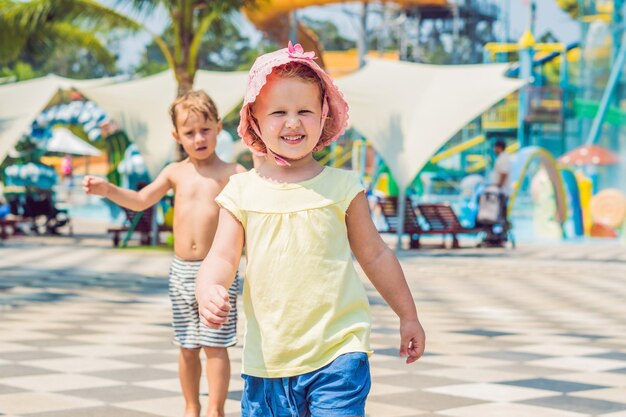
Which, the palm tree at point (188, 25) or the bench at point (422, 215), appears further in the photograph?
the bench at point (422, 215)

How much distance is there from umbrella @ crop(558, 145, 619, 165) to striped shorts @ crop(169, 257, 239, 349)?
2887 centimetres

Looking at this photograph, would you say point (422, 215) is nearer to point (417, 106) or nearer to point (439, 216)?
point (439, 216)

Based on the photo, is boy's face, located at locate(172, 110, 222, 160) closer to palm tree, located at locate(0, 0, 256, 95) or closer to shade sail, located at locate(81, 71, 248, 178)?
palm tree, located at locate(0, 0, 256, 95)

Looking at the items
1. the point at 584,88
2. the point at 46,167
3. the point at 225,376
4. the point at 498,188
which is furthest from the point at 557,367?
the point at 584,88

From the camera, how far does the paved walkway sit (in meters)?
5.42

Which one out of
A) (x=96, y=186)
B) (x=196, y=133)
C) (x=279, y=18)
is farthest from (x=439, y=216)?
(x=279, y=18)

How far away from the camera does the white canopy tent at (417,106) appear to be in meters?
20.1

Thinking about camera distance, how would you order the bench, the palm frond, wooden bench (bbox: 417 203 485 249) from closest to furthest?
the bench, wooden bench (bbox: 417 203 485 249), the palm frond

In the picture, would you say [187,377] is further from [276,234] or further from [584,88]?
[584,88]

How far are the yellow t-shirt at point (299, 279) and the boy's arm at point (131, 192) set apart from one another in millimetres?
1602

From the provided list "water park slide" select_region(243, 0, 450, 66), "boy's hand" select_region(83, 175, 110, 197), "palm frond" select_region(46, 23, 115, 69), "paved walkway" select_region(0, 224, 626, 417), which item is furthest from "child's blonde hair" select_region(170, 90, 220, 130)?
"water park slide" select_region(243, 0, 450, 66)

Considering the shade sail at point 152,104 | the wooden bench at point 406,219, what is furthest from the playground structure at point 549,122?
the wooden bench at point 406,219

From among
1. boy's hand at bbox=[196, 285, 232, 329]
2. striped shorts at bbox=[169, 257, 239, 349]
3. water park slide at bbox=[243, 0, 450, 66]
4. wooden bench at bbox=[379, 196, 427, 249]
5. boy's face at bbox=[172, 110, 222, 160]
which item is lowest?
wooden bench at bbox=[379, 196, 427, 249]

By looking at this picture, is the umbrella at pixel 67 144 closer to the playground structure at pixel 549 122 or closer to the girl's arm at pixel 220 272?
the playground structure at pixel 549 122
